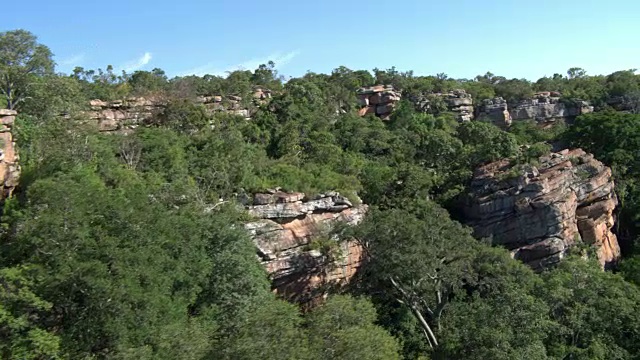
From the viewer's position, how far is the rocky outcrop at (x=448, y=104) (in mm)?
45469

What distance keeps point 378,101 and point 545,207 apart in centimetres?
2382

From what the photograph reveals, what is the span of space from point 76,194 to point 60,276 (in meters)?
2.48

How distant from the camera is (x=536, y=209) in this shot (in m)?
24.4

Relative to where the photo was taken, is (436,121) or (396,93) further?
(396,93)

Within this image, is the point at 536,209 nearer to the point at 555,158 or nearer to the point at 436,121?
the point at 555,158

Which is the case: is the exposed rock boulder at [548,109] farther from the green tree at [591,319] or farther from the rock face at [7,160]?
the rock face at [7,160]

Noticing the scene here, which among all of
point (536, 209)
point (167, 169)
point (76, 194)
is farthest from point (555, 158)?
point (76, 194)

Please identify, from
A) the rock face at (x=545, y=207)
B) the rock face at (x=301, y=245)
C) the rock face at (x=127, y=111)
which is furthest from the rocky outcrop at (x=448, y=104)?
the rock face at (x=301, y=245)

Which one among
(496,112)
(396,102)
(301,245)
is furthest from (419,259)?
(496,112)

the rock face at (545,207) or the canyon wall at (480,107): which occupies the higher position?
the canyon wall at (480,107)

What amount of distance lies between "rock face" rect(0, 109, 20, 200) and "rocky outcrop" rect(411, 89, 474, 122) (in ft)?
116

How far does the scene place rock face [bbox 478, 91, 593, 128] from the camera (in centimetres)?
4603

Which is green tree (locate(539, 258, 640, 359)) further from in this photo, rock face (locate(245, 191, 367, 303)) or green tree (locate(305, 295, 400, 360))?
rock face (locate(245, 191, 367, 303))

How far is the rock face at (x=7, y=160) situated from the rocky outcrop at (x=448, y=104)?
35324 millimetres
